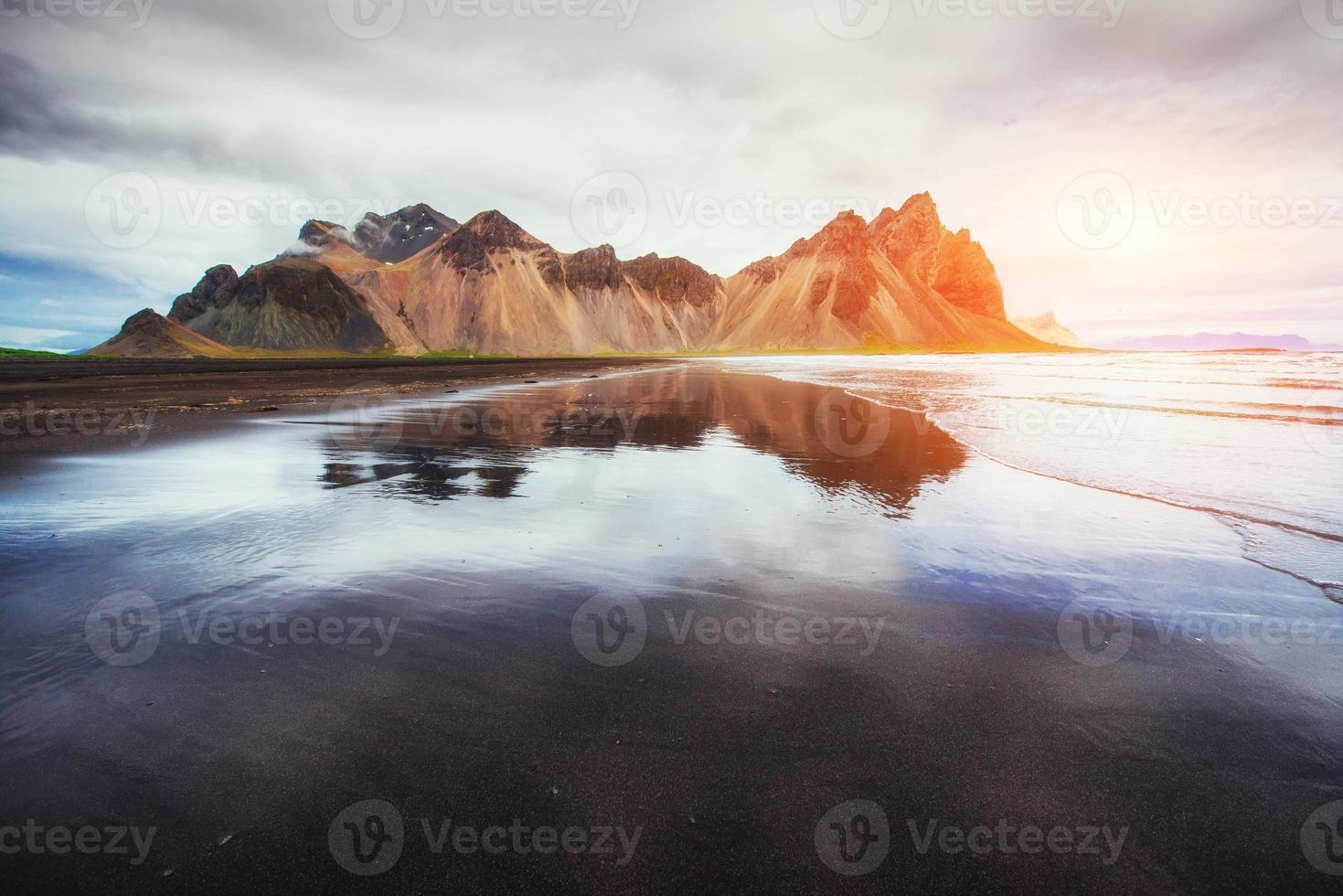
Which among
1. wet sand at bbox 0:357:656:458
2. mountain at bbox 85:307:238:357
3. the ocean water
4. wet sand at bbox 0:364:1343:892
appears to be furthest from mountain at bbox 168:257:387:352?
wet sand at bbox 0:364:1343:892

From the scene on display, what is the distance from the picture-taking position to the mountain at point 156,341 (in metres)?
162

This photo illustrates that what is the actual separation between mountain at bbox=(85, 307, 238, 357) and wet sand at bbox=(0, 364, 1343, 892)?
19769cm

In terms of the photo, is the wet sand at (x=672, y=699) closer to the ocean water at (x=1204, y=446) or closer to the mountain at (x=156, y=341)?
the ocean water at (x=1204, y=446)

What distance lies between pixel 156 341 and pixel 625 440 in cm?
20668

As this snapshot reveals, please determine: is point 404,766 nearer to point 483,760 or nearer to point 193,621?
point 483,760

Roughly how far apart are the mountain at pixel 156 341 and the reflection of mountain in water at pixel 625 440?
183180 mm

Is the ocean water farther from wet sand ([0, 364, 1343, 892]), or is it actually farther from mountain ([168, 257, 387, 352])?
mountain ([168, 257, 387, 352])

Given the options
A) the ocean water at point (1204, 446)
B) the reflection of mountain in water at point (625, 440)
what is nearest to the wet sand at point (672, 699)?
the ocean water at point (1204, 446)

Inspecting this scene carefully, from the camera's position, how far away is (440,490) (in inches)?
415

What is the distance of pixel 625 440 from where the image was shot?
1667cm

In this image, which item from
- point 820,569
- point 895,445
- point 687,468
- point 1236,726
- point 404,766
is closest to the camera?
point 404,766

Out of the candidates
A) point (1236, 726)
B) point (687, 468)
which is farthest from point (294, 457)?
point (1236, 726)

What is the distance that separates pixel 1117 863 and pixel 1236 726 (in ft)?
6.09

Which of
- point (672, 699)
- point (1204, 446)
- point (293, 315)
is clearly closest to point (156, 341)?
point (293, 315)
